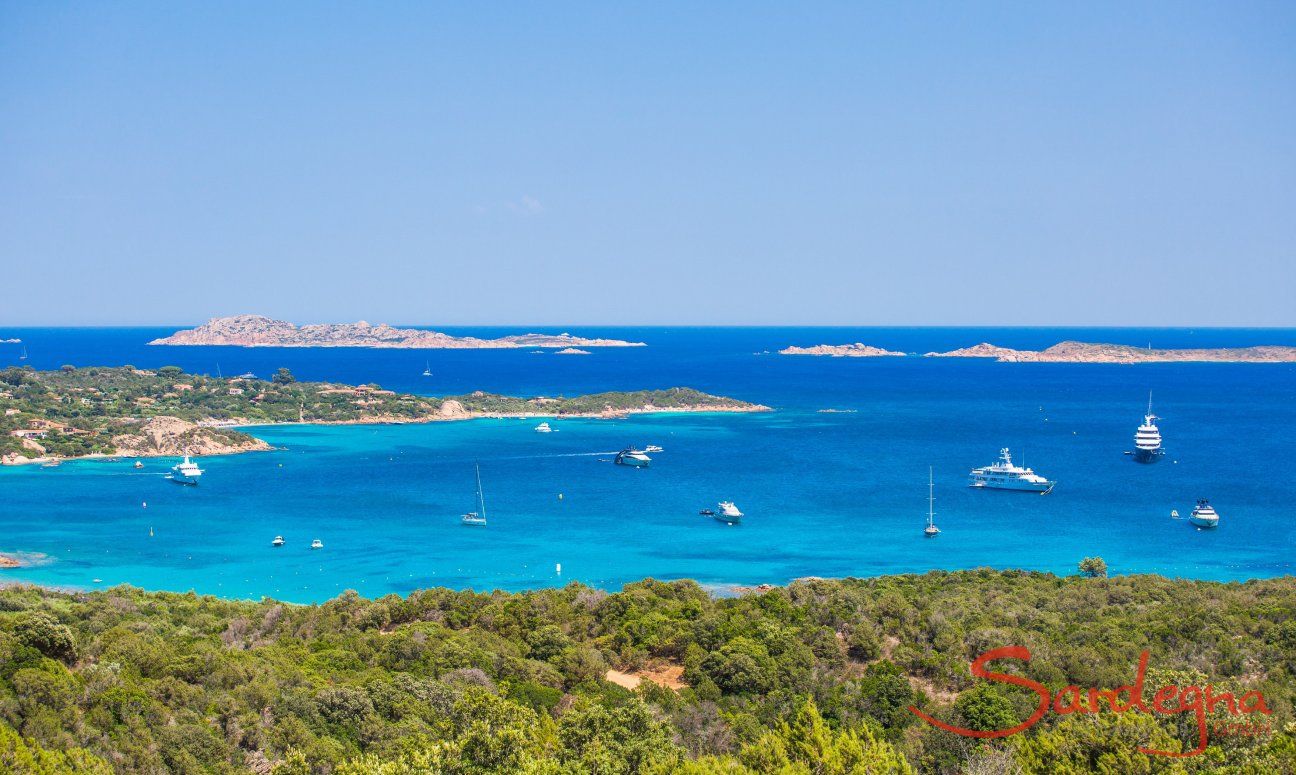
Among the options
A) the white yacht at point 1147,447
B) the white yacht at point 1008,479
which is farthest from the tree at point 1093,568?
the white yacht at point 1147,447

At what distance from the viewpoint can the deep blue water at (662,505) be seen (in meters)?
46.8

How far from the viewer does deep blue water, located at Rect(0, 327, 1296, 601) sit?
153 feet

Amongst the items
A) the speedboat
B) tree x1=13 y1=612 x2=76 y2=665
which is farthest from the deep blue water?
tree x1=13 y1=612 x2=76 y2=665

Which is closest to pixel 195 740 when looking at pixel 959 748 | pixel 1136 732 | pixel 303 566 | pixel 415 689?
pixel 415 689

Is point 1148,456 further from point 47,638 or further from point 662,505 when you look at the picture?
point 47,638

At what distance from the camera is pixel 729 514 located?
57.1 meters

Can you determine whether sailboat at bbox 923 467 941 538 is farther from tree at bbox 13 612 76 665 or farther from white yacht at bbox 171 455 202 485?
white yacht at bbox 171 455 202 485

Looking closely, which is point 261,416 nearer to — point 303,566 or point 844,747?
point 303,566

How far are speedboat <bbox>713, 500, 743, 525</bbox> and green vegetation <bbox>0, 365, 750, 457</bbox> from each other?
167 feet

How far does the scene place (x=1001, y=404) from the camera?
5054 inches

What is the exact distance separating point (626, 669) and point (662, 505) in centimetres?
3753

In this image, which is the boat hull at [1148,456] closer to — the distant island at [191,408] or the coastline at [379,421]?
the coastline at [379,421]

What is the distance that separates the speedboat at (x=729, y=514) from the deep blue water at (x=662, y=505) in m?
1.06

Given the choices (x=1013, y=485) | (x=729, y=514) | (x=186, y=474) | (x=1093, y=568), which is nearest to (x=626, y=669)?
(x=1093, y=568)
